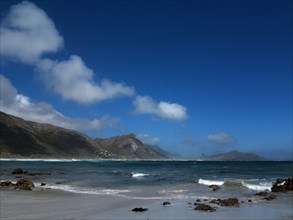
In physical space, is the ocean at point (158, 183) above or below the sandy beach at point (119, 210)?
above

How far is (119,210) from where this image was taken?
20.7m

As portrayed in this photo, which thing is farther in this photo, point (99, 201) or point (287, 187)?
point (287, 187)

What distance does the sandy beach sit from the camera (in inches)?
734

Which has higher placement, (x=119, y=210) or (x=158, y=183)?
(x=158, y=183)

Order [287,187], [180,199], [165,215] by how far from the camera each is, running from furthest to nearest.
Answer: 1. [287,187]
2. [180,199]
3. [165,215]

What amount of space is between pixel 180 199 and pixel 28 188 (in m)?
13.8

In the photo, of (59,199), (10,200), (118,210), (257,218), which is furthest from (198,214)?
(10,200)

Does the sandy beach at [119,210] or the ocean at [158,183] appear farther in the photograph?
the ocean at [158,183]

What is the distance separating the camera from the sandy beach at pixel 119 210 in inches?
734

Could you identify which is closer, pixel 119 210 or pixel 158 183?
pixel 119 210

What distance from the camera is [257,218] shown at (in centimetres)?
1898

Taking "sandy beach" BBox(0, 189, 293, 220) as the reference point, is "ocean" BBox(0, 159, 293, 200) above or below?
above

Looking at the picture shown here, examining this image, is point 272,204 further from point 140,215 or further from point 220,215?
point 140,215

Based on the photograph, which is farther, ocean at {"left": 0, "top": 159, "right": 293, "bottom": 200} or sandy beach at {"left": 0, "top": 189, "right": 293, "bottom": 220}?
ocean at {"left": 0, "top": 159, "right": 293, "bottom": 200}
